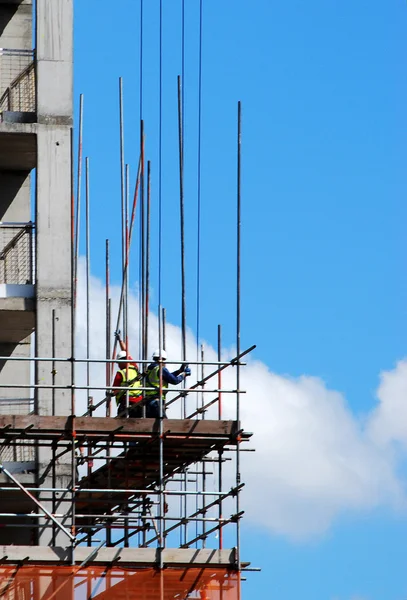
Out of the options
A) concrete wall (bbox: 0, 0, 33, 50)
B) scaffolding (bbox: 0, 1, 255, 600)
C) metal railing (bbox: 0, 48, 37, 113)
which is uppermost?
concrete wall (bbox: 0, 0, 33, 50)

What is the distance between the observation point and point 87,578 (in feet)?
74.1

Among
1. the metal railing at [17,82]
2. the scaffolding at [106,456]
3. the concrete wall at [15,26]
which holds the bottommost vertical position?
the scaffolding at [106,456]

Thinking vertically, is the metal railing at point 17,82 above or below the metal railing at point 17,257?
above

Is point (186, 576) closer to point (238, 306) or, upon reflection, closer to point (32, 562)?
point (32, 562)

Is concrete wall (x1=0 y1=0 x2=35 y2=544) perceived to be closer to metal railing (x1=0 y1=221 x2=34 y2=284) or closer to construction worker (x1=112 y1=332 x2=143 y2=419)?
metal railing (x1=0 y1=221 x2=34 y2=284)

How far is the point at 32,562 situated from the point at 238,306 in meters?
4.96

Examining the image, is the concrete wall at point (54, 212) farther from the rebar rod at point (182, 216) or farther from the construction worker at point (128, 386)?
the rebar rod at point (182, 216)

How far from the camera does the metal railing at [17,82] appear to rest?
96.3ft

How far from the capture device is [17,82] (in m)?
29.5

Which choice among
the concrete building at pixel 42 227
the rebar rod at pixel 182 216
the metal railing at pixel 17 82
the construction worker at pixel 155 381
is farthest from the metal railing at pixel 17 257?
the construction worker at pixel 155 381

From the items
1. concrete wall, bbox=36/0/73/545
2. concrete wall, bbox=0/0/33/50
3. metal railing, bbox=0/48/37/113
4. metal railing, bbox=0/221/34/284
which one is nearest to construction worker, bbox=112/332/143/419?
concrete wall, bbox=36/0/73/545

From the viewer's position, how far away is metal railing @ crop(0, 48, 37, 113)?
29.3 m

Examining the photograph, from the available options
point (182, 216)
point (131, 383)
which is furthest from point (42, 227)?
point (131, 383)

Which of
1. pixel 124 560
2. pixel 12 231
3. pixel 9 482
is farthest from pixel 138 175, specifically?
pixel 124 560
